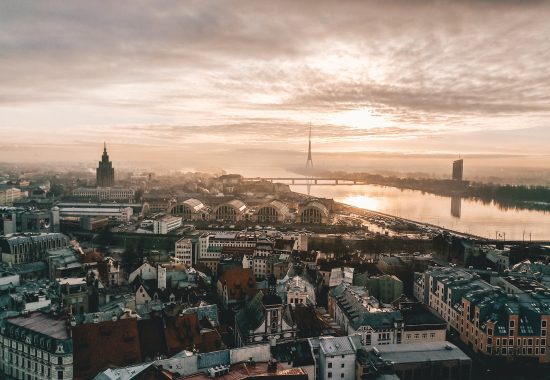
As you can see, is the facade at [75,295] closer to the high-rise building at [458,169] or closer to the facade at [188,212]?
the facade at [188,212]

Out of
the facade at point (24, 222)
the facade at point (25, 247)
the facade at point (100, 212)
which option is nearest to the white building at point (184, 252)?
the facade at point (25, 247)

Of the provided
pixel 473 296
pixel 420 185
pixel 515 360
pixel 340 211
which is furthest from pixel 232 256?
pixel 420 185

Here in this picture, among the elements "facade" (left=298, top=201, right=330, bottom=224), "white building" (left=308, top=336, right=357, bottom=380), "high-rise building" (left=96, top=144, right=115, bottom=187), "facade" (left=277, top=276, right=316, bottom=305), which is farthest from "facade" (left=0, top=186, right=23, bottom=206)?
"white building" (left=308, top=336, right=357, bottom=380)

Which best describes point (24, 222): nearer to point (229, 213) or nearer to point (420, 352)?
point (229, 213)

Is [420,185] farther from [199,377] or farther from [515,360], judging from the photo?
[199,377]

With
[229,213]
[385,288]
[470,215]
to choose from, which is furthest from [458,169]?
[385,288]

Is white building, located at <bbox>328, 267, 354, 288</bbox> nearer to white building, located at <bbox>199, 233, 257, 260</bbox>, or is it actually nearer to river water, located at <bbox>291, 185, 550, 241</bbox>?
white building, located at <bbox>199, 233, 257, 260</bbox>
